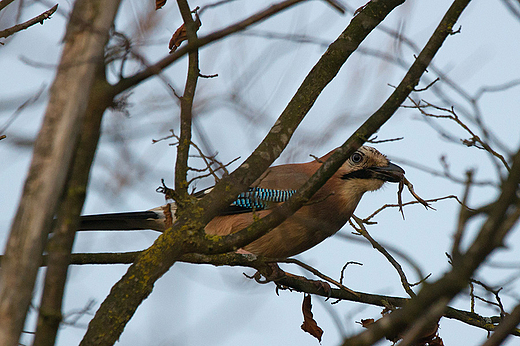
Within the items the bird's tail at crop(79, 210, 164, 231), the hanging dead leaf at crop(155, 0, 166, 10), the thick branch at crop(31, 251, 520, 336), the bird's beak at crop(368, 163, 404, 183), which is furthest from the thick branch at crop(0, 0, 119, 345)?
the bird's beak at crop(368, 163, 404, 183)

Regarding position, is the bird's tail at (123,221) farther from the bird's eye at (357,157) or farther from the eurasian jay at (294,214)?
the bird's eye at (357,157)

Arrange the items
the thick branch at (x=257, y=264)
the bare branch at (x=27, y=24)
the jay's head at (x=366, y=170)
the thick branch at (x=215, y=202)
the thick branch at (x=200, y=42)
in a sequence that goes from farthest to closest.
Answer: the jay's head at (x=366, y=170) → the thick branch at (x=257, y=264) → the bare branch at (x=27, y=24) → the thick branch at (x=215, y=202) → the thick branch at (x=200, y=42)

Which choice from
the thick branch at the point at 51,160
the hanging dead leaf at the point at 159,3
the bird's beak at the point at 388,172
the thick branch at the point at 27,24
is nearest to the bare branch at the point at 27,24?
the thick branch at the point at 27,24

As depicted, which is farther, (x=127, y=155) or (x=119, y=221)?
(x=119, y=221)

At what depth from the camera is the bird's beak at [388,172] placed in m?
6.29

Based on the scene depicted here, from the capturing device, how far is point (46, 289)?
208cm

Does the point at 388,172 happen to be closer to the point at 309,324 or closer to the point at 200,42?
the point at 309,324

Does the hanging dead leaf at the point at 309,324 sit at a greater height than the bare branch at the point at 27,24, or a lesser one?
lesser

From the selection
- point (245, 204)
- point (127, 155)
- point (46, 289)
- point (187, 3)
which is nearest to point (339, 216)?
point (245, 204)

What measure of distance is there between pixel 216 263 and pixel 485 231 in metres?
2.96

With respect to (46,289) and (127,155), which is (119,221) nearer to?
(127,155)

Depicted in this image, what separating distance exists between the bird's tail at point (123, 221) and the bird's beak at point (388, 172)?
2.49 metres

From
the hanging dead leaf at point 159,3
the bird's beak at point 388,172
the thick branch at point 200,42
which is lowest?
the thick branch at point 200,42

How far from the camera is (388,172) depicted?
632 cm
